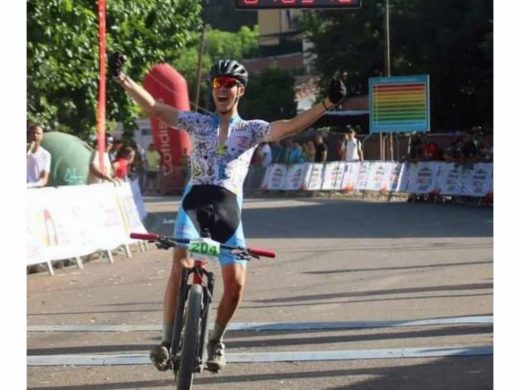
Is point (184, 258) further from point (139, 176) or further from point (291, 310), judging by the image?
point (139, 176)

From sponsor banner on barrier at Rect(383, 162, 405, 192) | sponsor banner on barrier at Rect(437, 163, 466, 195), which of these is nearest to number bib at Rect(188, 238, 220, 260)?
sponsor banner on barrier at Rect(437, 163, 466, 195)

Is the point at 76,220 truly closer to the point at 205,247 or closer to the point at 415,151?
the point at 205,247

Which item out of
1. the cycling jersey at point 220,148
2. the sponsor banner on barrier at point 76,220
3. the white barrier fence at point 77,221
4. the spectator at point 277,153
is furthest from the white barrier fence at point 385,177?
the cycling jersey at point 220,148

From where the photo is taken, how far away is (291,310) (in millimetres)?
12250

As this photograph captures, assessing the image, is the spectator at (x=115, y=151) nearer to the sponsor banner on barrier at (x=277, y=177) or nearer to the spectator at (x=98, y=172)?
the spectator at (x=98, y=172)

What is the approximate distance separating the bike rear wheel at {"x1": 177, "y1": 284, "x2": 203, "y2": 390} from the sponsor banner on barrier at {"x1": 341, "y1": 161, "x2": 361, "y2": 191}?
2935cm

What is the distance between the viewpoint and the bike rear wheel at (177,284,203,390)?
24.5ft

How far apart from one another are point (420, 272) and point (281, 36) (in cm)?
9471

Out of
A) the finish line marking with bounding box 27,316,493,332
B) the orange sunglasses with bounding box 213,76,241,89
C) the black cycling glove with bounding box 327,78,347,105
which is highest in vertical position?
the orange sunglasses with bounding box 213,76,241,89

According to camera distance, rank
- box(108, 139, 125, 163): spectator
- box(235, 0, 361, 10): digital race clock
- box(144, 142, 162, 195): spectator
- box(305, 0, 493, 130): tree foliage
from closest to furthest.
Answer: box(235, 0, 361, 10): digital race clock < box(108, 139, 125, 163): spectator < box(144, 142, 162, 195): spectator < box(305, 0, 493, 130): tree foliage

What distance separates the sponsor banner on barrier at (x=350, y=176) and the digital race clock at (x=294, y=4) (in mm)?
20326

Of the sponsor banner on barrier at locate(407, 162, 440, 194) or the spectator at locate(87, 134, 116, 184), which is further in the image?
the sponsor banner on barrier at locate(407, 162, 440, 194)

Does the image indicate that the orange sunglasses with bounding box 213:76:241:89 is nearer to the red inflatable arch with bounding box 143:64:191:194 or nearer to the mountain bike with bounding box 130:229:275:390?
the mountain bike with bounding box 130:229:275:390
